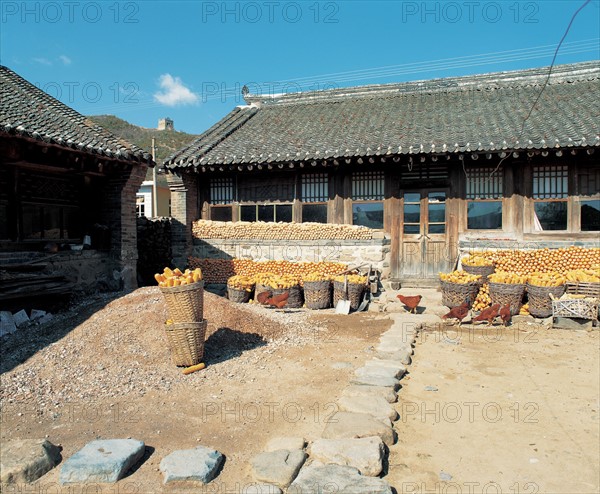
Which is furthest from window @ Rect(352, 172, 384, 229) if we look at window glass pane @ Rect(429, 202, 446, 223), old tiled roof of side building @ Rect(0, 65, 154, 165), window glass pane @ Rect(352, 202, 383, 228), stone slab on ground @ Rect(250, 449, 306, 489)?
stone slab on ground @ Rect(250, 449, 306, 489)

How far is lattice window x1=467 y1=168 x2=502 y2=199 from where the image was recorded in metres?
11.5

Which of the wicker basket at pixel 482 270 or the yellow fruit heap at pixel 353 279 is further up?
the wicker basket at pixel 482 270

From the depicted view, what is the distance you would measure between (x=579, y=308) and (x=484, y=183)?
14.1 ft

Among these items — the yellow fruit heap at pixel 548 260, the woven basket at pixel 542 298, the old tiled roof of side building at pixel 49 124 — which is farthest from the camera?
the yellow fruit heap at pixel 548 260

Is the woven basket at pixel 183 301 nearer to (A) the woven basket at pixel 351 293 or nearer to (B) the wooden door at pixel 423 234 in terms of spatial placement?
(A) the woven basket at pixel 351 293

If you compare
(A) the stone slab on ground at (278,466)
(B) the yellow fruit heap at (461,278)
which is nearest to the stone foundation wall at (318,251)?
(B) the yellow fruit heap at (461,278)

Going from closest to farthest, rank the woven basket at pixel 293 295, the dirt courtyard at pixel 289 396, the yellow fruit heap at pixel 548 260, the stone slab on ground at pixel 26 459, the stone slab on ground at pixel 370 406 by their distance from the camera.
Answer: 1. the stone slab on ground at pixel 26 459
2. the dirt courtyard at pixel 289 396
3. the stone slab on ground at pixel 370 406
4. the woven basket at pixel 293 295
5. the yellow fruit heap at pixel 548 260

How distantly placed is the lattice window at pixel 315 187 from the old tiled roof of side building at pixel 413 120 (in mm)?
883

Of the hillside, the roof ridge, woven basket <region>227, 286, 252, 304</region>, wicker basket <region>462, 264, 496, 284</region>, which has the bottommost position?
woven basket <region>227, 286, 252, 304</region>

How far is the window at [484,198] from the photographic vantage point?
11523mm

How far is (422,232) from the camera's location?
11.9 metres

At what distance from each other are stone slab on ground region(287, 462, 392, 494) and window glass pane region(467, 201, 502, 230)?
9541mm

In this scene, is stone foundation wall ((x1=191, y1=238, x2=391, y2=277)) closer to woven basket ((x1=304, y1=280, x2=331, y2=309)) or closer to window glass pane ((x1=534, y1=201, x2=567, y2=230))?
woven basket ((x1=304, y1=280, x2=331, y2=309))

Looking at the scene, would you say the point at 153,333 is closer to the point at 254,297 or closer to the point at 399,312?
the point at 254,297
